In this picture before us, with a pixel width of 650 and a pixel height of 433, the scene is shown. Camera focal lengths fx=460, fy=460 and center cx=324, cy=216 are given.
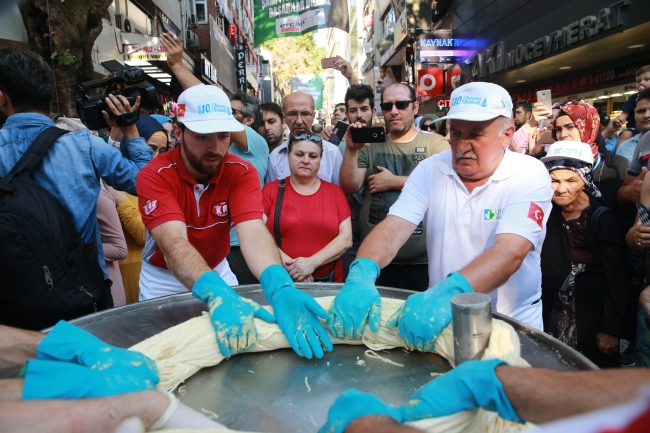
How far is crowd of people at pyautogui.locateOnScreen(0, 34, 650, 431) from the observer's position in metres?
1.67

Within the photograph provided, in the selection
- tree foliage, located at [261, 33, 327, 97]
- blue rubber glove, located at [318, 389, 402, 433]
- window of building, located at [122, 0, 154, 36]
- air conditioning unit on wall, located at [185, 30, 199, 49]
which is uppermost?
tree foliage, located at [261, 33, 327, 97]

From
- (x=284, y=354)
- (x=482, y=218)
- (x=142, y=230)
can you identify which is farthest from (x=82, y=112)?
(x=482, y=218)

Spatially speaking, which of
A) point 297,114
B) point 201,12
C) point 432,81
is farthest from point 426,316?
point 201,12

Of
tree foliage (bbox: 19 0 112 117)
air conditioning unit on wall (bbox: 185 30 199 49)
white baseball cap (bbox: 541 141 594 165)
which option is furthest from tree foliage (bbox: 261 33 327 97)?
white baseball cap (bbox: 541 141 594 165)

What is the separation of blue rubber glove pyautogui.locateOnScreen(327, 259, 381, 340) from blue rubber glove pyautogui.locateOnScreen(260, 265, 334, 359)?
0.16 feet

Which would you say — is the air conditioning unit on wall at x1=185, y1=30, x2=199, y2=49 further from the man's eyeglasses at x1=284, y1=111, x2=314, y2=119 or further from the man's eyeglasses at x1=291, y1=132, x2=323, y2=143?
the man's eyeglasses at x1=291, y1=132, x2=323, y2=143

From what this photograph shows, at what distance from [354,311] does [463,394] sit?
69 centimetres

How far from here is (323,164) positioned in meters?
3.69

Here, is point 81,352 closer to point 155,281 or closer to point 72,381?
point 72,381

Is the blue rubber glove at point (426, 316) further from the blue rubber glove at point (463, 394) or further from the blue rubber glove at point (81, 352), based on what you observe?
the blue rubber glove at point (81, 352)

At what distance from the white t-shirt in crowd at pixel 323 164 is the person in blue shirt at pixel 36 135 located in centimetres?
162

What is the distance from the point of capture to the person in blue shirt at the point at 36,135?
2.11 meters

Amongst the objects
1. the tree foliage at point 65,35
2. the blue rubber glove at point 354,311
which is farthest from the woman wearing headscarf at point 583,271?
the tree foliage at point 65,35

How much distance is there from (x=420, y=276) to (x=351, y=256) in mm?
A: 601
